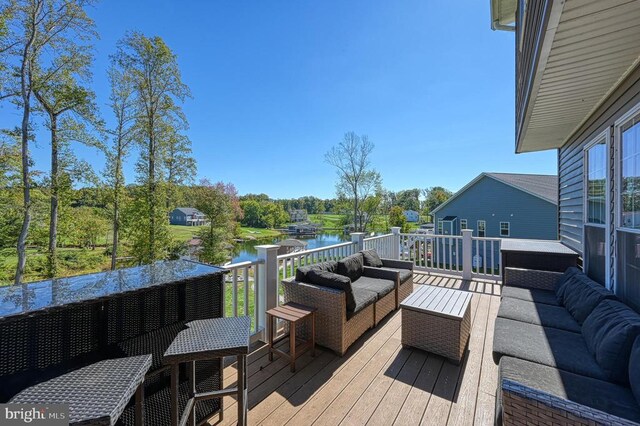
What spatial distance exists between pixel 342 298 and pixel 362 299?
19.1 inches

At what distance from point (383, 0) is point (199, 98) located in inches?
394

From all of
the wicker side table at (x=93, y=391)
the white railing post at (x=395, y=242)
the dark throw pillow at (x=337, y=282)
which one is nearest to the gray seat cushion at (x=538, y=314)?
the dark throw pillow at (x=337, y=282)

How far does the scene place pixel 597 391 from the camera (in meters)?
1.50

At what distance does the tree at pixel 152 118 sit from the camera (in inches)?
448

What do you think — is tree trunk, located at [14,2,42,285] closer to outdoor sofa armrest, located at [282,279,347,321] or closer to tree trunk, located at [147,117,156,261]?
tree trunk, located at [147,117,156,261]

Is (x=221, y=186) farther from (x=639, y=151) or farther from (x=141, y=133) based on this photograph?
(x=639, y=151)

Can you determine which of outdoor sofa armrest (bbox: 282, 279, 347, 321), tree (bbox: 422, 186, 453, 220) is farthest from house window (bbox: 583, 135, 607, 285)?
tree (bbox: 422, 186, 453, 220)

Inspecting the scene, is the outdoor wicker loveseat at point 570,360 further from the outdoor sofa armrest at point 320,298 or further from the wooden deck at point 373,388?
the outdoor sofa armrest at point 320,298

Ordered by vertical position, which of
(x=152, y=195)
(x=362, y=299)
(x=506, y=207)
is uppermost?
(x=152, y=195)

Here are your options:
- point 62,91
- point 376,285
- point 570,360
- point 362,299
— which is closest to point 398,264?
point 376,285

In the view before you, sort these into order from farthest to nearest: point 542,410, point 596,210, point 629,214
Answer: point 596,210
point 629,214
point 542,410

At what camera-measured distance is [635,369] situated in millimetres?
1453

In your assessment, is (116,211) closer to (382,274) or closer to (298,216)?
A: (382,274)

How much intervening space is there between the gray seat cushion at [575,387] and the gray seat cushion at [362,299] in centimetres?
140
